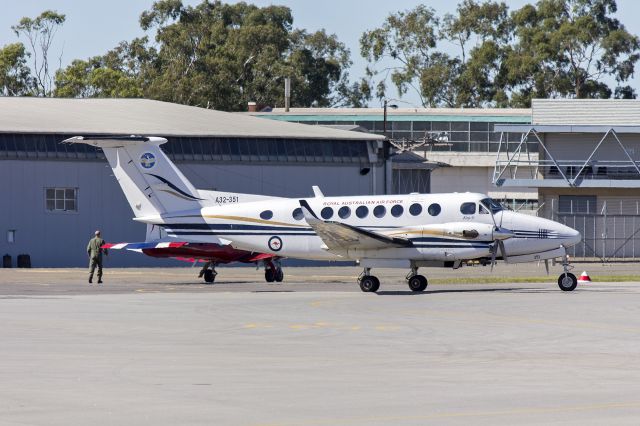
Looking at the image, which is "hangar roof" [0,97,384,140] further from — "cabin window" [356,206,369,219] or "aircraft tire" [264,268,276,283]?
"cabin window" [356,206,369,219]

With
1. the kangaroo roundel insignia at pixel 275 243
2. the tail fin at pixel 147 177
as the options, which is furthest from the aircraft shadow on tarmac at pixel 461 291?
the tail fin at pixel 147 177

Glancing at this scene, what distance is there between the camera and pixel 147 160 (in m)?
35.7

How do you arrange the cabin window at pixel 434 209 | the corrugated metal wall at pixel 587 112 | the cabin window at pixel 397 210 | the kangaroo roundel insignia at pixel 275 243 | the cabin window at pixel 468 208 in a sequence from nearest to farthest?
1. the cabin window at pixel 468 208
2. the cabin window at pixel 434 209
3. the cabin window at pixel 397 210
4. the kangaroo roundel insignia at pixel 275 243
5. the corrugated metal wall at pixel 587 112

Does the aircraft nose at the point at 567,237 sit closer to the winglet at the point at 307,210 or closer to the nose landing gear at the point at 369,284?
the nose landing gear at the point at 369,284

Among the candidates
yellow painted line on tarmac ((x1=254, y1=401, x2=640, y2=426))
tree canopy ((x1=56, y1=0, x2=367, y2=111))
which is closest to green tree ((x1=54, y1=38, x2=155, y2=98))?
tree canopy ((x1=56, y1=0, x2=367, y2=111))

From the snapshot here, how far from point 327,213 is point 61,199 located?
21.3m

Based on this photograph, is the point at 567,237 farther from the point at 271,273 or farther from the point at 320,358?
the point at 320,358

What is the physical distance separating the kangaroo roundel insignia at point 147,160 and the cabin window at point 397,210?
792cm

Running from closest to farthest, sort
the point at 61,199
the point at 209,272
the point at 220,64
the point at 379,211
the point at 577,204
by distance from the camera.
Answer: the point at 379,211
the point at 209,272
the point at 61,199
the point at 577,204
the point at 220,64

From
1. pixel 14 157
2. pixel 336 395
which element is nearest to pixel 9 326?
pixel 336 395

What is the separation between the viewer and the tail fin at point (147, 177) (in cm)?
3459

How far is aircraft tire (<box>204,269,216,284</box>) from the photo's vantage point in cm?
3691

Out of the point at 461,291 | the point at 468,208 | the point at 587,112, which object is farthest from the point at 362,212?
the point at 587,112

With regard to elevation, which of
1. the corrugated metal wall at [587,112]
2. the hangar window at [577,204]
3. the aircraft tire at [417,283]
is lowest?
the aircraft tire at [417,283]
